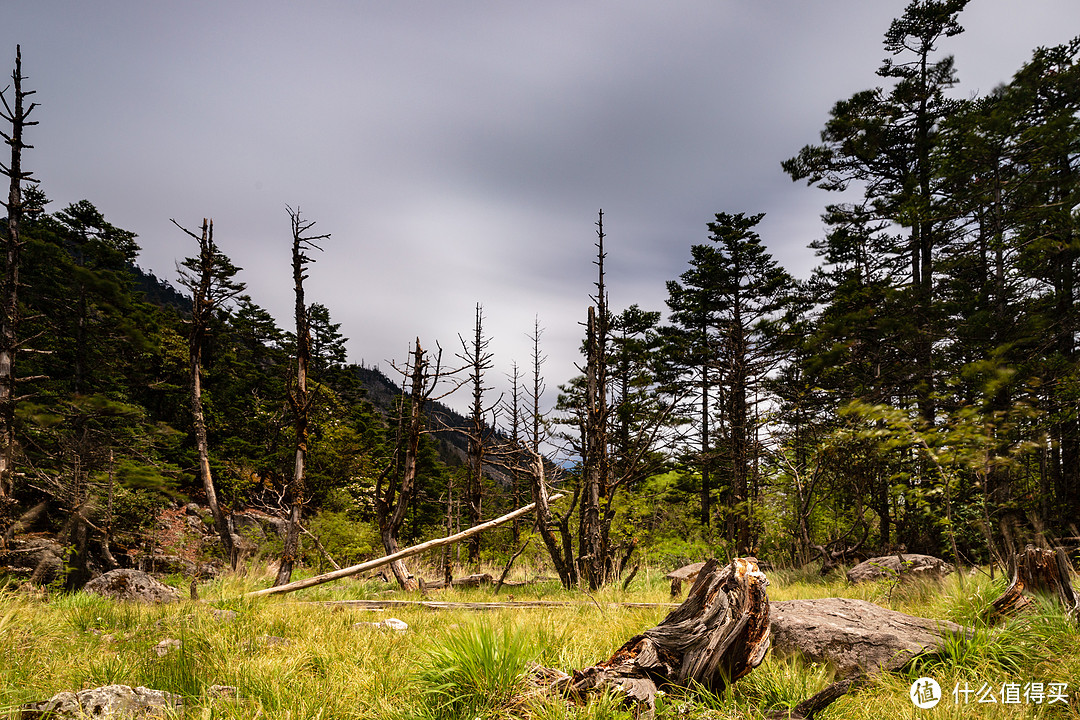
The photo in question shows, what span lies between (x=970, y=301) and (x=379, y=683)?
16.1 meters

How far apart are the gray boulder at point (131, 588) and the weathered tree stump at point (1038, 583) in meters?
10.9

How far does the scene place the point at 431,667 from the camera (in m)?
2.83

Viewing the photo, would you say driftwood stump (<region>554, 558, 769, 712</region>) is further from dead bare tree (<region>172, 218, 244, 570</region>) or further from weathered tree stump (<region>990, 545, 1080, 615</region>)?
dead bare tree (<region>172, 218, 244, 570</region>)

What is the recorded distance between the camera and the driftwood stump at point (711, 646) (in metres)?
2.92

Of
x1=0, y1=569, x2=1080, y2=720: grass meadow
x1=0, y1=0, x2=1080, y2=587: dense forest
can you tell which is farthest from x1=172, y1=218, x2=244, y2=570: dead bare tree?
x1=0, y1=569, x2=1080, y2=720: grass meadow

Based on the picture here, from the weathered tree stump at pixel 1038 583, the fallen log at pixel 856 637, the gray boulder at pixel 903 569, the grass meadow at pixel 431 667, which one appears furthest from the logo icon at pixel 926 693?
the gray boulder at pixel 903 569

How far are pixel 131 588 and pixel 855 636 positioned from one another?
Answer: 10809mm

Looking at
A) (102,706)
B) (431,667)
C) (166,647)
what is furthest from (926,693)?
(166,647)

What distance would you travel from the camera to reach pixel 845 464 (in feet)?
36.7

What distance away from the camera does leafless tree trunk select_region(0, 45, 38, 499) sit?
10.5 meters

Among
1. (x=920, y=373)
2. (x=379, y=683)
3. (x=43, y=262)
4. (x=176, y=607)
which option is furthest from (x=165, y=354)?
(x=920, y=373)

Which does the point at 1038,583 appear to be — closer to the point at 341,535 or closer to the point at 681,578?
the point at 681,578

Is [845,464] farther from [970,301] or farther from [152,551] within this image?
[152,551]

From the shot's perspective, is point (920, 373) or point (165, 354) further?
point (165, 354)
